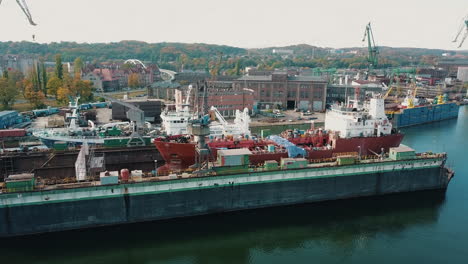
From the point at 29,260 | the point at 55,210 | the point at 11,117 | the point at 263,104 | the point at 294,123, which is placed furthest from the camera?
the point at 263,104

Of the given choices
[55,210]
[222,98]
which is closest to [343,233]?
[55,210]

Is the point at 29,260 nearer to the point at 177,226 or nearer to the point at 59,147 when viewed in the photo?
the point at 177,226

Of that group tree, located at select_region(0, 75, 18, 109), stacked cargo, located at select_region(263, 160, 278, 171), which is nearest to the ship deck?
stacked cargo, located at select_region(263, 160, 278, 171)

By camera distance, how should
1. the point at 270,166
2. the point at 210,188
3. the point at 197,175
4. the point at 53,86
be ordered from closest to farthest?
the point at 197,175, the point at 210,188, the point at 270,166, the point at 53,86

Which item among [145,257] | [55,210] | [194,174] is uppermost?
[194,174]

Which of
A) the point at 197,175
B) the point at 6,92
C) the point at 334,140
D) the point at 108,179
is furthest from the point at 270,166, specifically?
the point at 6,92

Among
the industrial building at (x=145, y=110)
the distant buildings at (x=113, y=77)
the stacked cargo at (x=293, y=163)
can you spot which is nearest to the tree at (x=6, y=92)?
the industrial building at (x=145, y=110)

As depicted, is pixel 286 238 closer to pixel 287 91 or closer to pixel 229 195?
pixel 229 195
